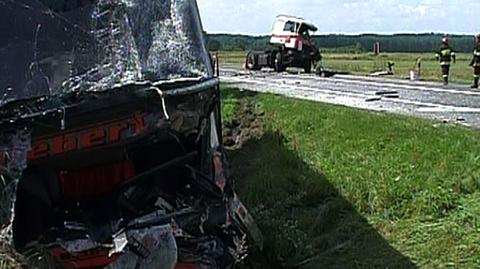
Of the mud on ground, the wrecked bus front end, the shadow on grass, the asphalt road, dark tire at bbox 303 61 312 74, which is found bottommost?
dark tire at bbox 303 61 312 74

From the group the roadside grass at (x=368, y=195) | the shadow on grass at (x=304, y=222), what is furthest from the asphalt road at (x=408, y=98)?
the shadow on grass at (x=304, y=222)

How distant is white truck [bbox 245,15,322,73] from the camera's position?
113ft

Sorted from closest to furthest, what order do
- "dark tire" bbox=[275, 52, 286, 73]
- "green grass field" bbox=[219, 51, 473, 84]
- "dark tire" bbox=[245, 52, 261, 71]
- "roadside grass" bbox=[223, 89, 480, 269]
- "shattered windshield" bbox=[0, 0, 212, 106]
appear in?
"shattered windshield" bbox=[0, 0, 212, 106] < "roadside grass" bbox=[223, 89, 480, 269] < "green grass field" bbox=[219, 51, 473, 84] < "dark tire" bbox=[275, 52, 286, 73] < "dark tire" bbox=[245, 52, 261, 71]

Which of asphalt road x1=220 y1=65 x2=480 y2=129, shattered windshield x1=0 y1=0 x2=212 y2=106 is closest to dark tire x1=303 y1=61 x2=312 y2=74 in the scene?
asphalt road x1=220 y1=65 x2=480 y2=129

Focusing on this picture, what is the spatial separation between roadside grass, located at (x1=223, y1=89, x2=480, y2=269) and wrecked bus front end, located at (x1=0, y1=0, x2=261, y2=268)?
4.91 feet

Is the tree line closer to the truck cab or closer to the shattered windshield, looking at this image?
the truck cab

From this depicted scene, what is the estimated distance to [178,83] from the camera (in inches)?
187

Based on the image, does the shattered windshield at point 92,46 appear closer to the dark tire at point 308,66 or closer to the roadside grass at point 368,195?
the roadside grass at point 368,195

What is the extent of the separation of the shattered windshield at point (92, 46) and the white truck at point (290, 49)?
28753 mm

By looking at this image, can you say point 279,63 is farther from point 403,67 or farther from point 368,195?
point 368,195

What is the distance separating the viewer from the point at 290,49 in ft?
114

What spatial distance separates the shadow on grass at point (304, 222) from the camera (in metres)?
6.31

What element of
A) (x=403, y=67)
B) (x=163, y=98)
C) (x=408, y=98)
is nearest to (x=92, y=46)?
(x=163, y=98)

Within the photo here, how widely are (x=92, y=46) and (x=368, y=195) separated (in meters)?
3.42
